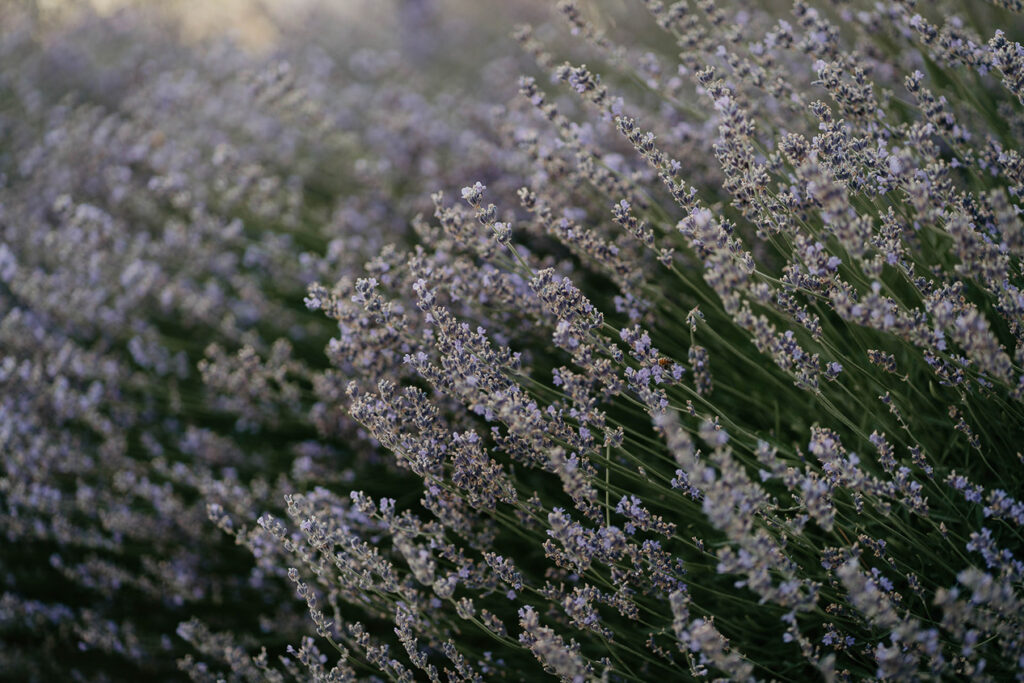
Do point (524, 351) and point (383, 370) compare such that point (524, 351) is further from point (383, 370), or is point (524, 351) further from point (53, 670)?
point (53, 670)

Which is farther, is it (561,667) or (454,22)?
(454,22)

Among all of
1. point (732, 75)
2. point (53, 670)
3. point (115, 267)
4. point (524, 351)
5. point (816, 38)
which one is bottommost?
point (53, 670)

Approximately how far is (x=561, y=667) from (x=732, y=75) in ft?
5.04

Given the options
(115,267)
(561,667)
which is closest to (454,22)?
(115,267)

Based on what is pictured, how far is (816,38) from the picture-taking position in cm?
186

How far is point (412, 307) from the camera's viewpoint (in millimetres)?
2322

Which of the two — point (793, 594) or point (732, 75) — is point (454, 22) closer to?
point (732, 75)

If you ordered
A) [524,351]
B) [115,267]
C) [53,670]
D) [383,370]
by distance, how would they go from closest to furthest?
[383,370], [524,351], [53,670], [115,267]

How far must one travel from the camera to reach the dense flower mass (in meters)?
1.54

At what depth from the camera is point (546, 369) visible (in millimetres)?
2365

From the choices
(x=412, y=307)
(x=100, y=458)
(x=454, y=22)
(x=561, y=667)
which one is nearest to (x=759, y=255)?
(x=412, y=307)

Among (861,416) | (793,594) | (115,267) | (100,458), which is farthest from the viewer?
(115,267)

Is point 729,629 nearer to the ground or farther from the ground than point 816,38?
nearer to the ground

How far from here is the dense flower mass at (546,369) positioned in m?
1.54
